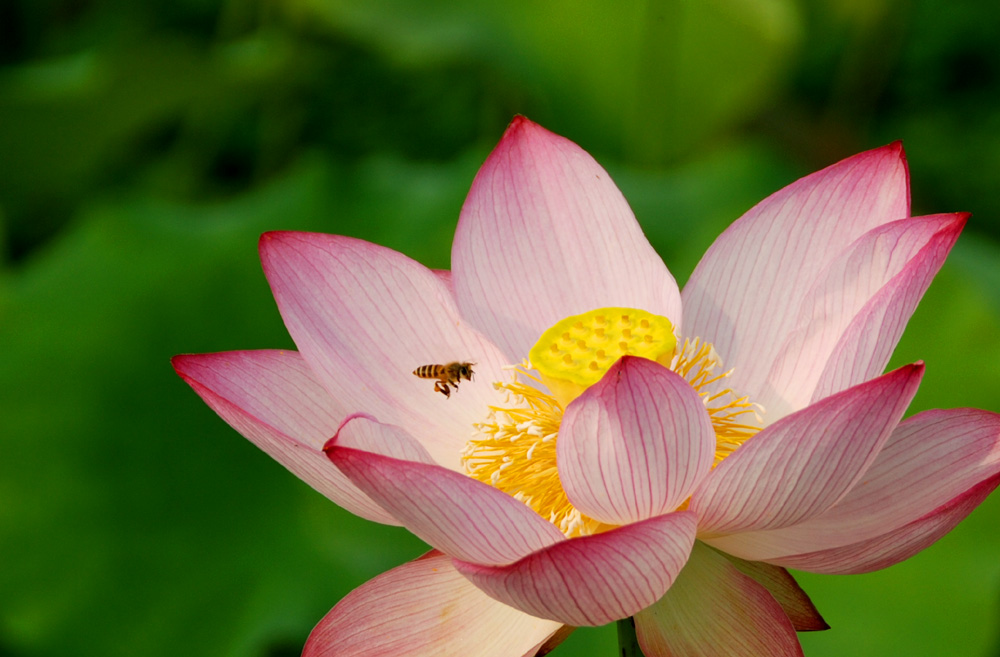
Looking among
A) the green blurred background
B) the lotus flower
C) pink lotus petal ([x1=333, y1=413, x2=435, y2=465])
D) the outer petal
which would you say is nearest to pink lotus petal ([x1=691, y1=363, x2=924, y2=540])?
the lotus flower

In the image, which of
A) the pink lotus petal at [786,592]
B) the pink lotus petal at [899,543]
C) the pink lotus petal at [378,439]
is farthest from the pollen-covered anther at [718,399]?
the pink lotus petal at [378,439]

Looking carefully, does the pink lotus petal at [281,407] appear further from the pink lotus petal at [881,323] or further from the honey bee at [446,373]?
the pink lotus petal at [881,323]

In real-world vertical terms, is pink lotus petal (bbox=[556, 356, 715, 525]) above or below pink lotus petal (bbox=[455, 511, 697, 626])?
above

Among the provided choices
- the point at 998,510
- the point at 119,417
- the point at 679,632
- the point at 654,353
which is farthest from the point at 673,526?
the point at 119,417

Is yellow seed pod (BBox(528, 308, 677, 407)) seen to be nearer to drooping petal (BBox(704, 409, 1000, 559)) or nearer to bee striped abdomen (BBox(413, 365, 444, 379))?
bee striped abdomen (BBox(413, 365, 444, 379))

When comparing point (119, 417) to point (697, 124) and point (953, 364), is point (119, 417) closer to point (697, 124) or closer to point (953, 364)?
point (953, 364)

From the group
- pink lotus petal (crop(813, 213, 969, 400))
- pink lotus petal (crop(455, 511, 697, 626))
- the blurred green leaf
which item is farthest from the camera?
the blurred green leaf
